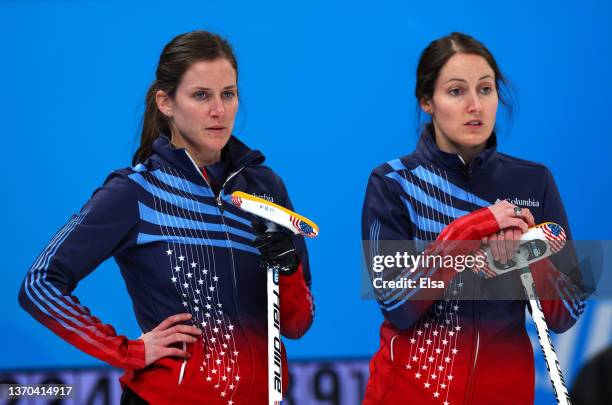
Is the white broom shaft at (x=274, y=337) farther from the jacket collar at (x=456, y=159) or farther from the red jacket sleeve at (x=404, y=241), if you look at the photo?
the jacket collar at (x=456, y=159)

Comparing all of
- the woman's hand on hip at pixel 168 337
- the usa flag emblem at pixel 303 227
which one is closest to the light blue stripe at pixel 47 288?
the woman's hand on hip at pixel 168 337

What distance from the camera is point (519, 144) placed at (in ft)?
10.7

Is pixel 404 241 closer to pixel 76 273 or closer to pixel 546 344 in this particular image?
pixel 546 344

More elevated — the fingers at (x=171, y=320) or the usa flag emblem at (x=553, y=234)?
the usa flag emblem at (x=553, y=234)

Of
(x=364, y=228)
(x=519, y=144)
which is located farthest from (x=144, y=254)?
(x=519, y=144)

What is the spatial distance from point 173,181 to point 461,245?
0.67 m

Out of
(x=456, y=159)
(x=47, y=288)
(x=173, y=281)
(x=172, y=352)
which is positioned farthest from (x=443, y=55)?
(x=47, y=288)

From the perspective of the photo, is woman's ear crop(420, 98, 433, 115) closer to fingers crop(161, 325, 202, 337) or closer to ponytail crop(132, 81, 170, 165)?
ponytail crop(132, 81, 170, 165)

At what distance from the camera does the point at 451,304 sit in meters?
2.04

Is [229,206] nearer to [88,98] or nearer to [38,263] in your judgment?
[38,263]

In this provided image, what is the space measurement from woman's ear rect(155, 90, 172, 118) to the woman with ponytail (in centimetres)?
3

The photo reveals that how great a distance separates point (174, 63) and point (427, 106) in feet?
2.02

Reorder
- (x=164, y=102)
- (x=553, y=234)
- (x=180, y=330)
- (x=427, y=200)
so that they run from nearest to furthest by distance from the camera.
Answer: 1. (x=553, y=234)
2. (x=180, y=330)
3. (x=427, y=200)
4. (x=164, y=102)

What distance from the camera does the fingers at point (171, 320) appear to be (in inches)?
79.5
